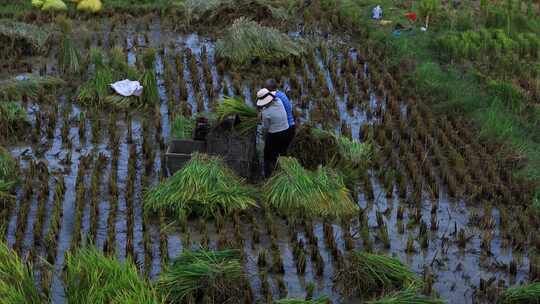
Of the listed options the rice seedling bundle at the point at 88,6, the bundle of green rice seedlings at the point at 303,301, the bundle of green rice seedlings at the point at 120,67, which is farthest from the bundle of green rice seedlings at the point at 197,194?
the rice seedling bundle at the point at 88,6

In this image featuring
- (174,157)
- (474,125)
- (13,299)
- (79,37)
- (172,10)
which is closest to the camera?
(13,299)

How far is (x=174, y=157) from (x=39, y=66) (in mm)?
A: 4004

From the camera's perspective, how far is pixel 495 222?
7.45 metres

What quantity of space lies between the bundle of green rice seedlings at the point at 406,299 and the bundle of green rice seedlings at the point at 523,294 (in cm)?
50

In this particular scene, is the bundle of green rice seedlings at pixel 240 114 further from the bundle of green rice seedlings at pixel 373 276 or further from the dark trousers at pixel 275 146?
the bundle of green rice seedlings at pixel 373 276

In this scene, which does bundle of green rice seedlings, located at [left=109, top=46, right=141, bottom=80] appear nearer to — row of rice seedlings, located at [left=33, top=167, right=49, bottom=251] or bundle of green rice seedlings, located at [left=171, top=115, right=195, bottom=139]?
bundle of green rice seedlings, located at [left=171, top=115, right=195, bottom=139]

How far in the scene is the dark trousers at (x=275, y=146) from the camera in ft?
26.2

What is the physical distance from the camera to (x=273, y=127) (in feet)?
26.1

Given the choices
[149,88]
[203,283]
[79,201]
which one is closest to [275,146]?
[79,201]

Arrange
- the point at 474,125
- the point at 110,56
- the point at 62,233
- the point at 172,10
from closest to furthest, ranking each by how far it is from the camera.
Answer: the point at 62,233 → the point at 474,125 → the point at 110,56 → the point at 172,10

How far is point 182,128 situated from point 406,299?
3392 millimetres

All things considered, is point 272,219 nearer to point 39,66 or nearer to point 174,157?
point 174,157

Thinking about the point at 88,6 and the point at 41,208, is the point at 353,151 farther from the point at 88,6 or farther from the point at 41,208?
the point at 88,6

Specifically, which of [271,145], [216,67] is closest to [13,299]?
[271,145]
